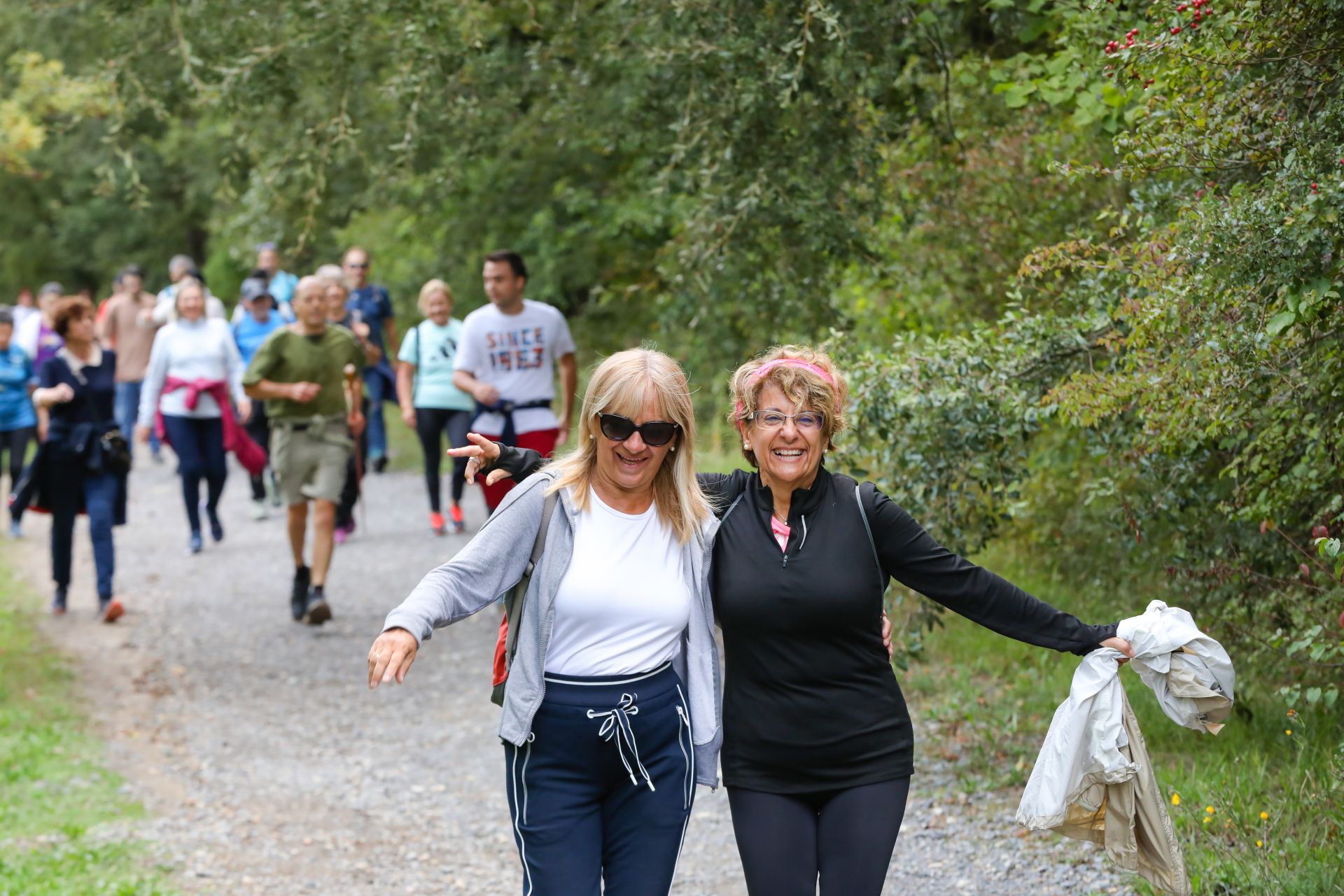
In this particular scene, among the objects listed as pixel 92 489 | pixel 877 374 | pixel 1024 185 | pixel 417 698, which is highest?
pixel 1024 185

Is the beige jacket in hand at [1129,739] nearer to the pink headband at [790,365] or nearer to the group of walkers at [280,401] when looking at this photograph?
the pink headband at [790,365]

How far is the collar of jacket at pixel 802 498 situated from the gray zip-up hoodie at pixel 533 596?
0.16 meters

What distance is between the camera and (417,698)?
8.45m

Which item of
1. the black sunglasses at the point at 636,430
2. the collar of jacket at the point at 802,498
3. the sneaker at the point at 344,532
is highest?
the black sunglasses at the point at 636,430

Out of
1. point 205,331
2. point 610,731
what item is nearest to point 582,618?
point 610,731

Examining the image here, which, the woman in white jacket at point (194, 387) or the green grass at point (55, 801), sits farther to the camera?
the woman in white jacket at point (194, 387)

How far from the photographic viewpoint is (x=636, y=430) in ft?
11.8

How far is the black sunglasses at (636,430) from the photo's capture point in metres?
3.60

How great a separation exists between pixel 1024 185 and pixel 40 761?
556cm

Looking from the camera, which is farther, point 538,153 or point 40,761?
point 538,153

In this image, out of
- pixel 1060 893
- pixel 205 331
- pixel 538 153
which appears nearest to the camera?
pixel 1060 893

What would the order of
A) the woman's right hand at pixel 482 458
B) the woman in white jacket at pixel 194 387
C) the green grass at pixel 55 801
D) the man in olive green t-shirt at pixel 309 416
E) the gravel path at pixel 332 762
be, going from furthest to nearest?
the woman in white jacket at pixel 194 387 < the man in olive green t-shirt at pixel 309 416 < the gravel path at pixel 332 762 < the green grass at pixel 55 801 < the woman's right hand at pixel 482 458

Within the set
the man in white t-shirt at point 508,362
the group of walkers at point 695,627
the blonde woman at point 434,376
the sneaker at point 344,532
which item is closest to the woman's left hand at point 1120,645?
the group of walkers at point 695,627

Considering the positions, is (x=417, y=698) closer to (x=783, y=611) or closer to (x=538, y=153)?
(x=783, y=611)
